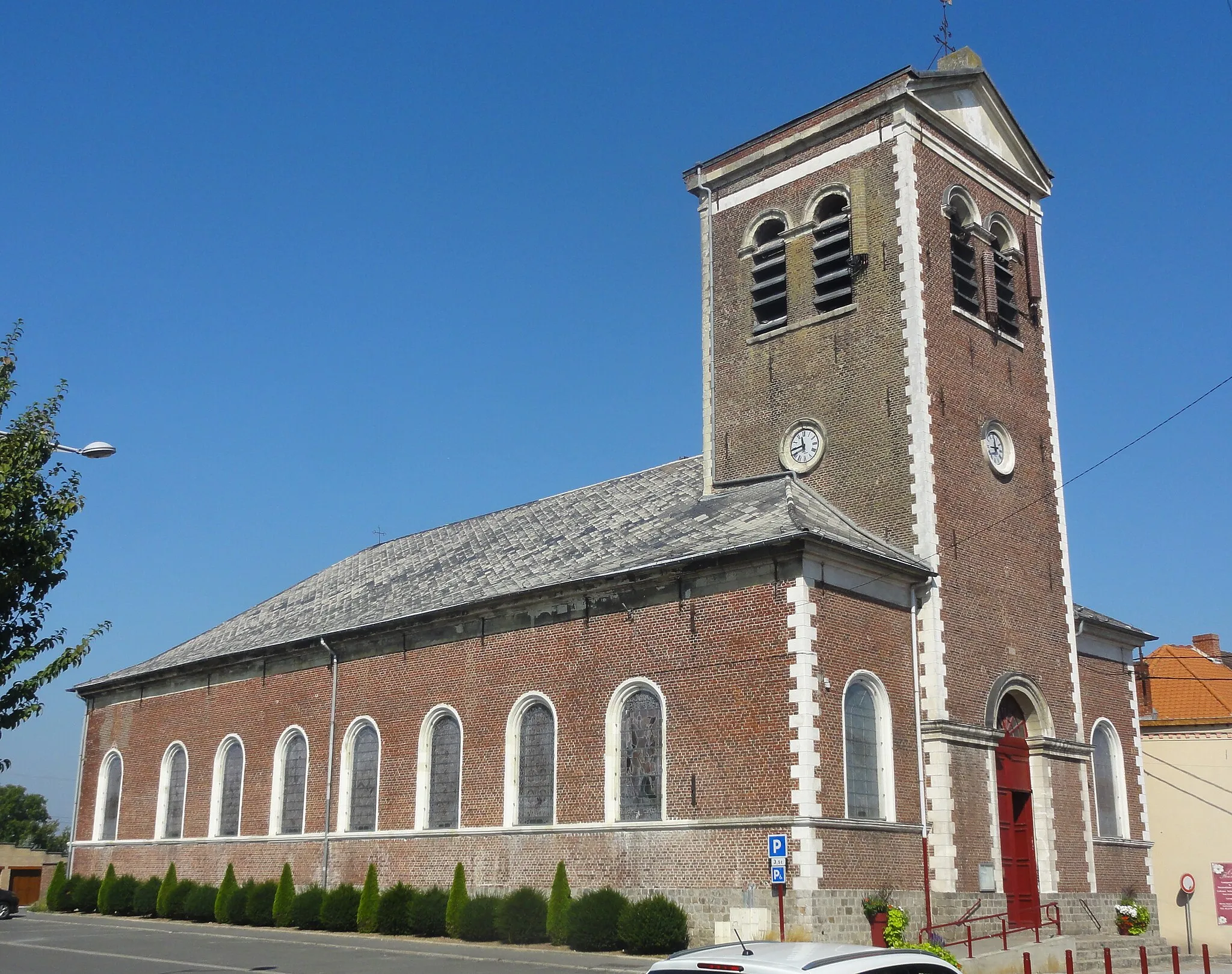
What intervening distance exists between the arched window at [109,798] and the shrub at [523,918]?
58.9 feet

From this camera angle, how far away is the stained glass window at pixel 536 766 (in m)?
25.0

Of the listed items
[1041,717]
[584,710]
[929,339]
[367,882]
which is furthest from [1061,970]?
[367,882]

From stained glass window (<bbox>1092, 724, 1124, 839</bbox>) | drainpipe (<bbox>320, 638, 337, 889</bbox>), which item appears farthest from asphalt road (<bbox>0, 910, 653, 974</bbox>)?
stained glass window (<bbox>1092, 724, 1124, 839</bbox>)

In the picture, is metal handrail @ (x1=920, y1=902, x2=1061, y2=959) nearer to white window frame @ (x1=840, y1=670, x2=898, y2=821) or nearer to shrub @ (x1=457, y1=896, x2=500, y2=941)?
white window frame @ (x1=840, y1=670, x2=898, y2=821)

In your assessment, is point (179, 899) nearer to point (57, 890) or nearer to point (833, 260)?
point (57, 890)

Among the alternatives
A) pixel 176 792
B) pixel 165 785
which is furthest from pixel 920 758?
pixel 165 785

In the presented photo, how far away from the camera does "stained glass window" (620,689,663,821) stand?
905 inches

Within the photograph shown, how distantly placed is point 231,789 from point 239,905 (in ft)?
13.0

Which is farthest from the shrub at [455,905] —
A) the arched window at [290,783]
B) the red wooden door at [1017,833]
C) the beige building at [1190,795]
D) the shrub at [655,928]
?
the beige building at [1190,795]

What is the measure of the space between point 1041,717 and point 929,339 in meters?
7.99

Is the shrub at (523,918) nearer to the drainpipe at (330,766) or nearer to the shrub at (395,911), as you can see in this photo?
the shrub at (395,911)

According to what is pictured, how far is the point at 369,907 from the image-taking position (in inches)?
1049

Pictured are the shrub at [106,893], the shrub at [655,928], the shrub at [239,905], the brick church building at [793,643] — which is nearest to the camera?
the shrub at [655,928]

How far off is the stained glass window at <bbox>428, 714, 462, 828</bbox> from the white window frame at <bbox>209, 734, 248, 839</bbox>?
288 inches
